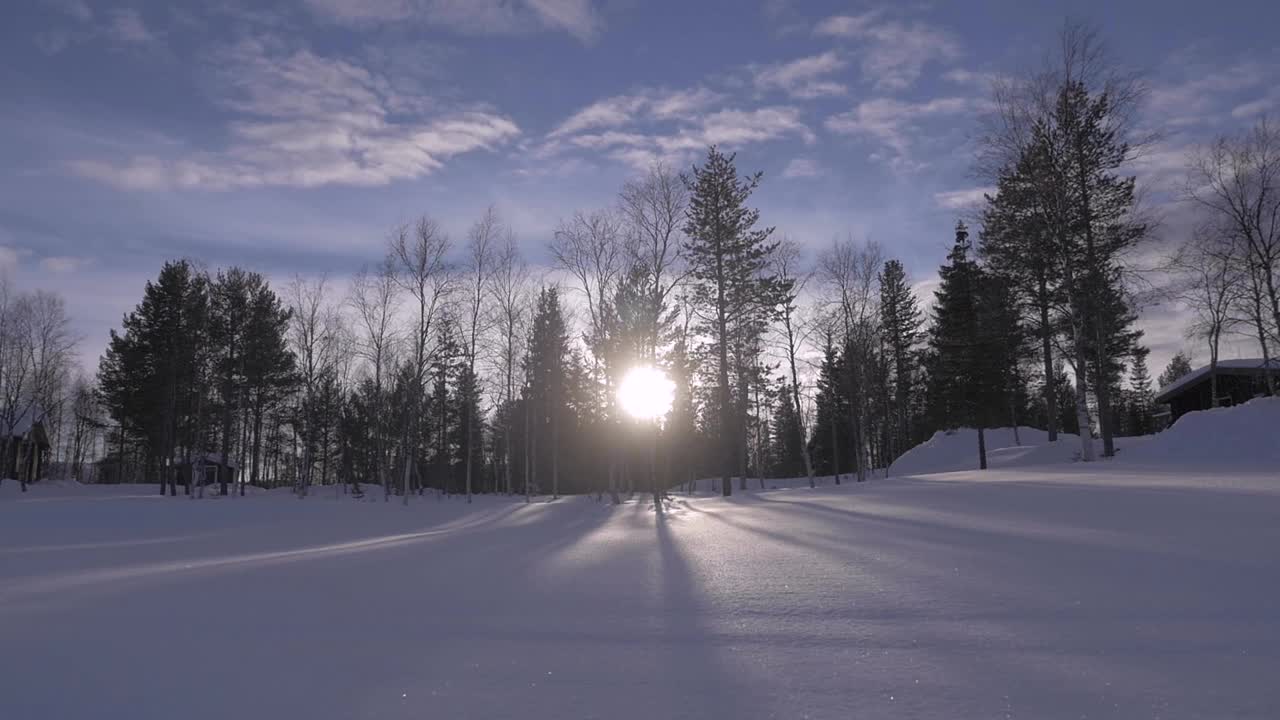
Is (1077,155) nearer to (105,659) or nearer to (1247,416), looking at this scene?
(1247,416)

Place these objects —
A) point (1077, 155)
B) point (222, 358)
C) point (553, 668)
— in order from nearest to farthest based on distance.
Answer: point (553, 668), point (1077, 155), point (222, 358)

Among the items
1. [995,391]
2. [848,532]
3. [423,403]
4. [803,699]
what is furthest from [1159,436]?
[423,403]

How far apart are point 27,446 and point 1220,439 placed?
209 feet

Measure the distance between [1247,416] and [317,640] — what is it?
85.0ft

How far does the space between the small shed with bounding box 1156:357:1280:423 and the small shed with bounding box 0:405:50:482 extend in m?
65.8

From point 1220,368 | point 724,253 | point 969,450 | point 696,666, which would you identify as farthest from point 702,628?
point 1220,368

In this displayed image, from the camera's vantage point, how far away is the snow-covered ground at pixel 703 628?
321cm

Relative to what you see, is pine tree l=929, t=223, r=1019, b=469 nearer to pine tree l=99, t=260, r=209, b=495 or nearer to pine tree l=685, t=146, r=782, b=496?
pine tree l=685, t=146, r=782, b=496

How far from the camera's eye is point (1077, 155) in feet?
77.1

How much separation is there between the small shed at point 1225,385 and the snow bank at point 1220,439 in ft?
53.4

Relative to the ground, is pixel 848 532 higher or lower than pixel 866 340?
lower

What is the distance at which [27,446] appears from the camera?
44.5 metres

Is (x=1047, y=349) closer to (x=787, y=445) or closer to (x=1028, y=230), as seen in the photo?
(x=1028, y=230)

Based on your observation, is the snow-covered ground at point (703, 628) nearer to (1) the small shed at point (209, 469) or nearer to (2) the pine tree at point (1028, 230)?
(2) the pine tree at point (1028, 230)
